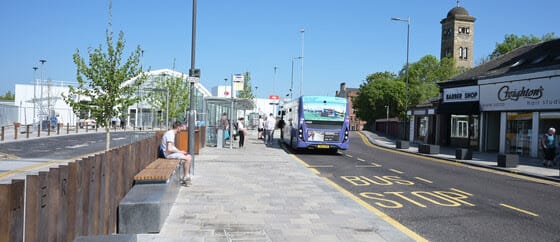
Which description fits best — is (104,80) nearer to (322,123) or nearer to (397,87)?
(322,123)

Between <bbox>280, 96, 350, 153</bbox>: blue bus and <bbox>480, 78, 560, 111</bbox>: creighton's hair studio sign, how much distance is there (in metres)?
10.1

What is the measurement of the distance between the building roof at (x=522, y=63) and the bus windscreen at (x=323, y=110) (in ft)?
35.7

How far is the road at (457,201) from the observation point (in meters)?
7.50

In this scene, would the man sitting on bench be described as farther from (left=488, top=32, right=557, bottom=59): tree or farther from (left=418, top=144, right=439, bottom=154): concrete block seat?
(left=488, top=32, right=557, bottom=59): tree

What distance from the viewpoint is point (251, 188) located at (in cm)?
1092

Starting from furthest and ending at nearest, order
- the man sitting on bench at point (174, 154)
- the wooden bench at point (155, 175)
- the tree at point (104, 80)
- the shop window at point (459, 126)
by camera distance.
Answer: the shop window at point (459, 126) → the tree at point (104, 80) → the man sitting on bench at point (174, 154) → the wooden bench at point (155, 175)

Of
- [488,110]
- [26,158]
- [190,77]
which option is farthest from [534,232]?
[488,110]


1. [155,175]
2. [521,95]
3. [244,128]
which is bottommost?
[155,175]

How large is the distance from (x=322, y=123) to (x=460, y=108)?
13487 mm

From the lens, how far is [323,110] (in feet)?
76.3

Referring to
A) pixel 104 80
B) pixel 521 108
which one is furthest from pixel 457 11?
pixel 104 80

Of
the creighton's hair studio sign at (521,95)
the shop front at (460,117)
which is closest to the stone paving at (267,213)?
the creighton's hair studio sign at (521,95)

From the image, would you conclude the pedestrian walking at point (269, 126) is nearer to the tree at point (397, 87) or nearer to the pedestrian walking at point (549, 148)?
the pedestrian walking at point (549, 148)

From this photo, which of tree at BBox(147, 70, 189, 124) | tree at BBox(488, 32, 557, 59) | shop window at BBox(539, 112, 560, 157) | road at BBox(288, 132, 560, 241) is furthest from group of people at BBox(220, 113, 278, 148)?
tree at BBox(488, 32, 557, 59)
